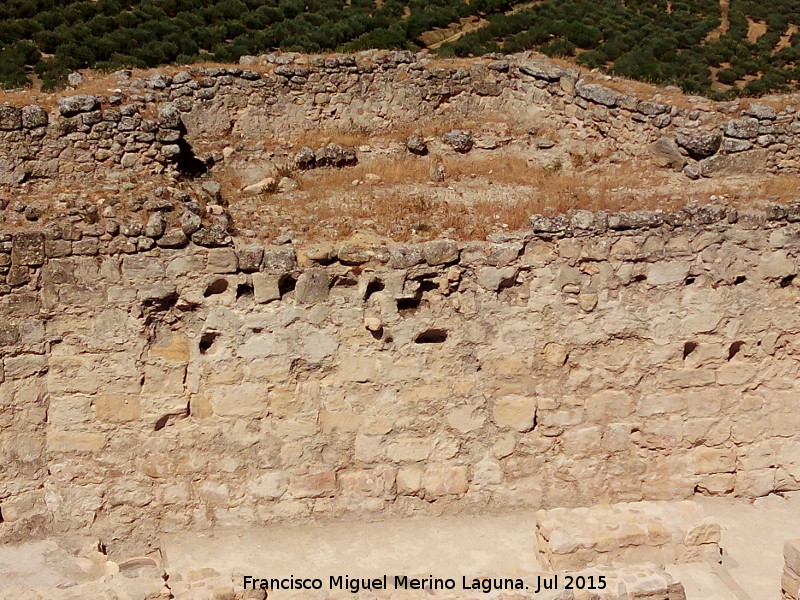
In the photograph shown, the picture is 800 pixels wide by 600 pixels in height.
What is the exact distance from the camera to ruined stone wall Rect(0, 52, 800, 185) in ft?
32.0

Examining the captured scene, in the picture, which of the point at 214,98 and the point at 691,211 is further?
the point at 214,98

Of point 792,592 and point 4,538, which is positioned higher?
point 4,538

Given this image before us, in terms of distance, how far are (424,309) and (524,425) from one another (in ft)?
4.71

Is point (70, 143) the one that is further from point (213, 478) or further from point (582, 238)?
point (582, 238)

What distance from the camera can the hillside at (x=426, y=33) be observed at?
22.9 meters

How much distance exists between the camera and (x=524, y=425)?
781 centimetres

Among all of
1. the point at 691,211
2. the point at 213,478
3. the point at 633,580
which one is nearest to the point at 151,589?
the point at 213,478

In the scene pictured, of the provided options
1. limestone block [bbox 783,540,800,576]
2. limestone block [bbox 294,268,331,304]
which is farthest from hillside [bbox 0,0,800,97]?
limestone block [bbox 783,540,800,576]

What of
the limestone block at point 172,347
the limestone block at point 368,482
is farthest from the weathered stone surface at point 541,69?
the limestone block at point 172,347

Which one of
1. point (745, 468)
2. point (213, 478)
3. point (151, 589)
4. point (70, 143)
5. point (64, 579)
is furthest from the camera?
point (70, 143)

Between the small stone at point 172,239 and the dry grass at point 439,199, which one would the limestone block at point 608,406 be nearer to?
the dry grass at point 439,199

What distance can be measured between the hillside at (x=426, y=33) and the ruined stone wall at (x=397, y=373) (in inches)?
581

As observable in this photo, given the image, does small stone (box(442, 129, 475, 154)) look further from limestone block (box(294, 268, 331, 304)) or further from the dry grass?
limestone block (box(294, 268, 331, 304))

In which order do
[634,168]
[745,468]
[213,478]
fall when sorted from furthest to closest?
[634,168] → [745,468] → [213,478]
